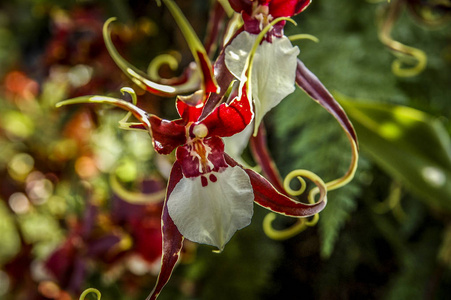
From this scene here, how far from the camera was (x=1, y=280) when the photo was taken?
0.86m

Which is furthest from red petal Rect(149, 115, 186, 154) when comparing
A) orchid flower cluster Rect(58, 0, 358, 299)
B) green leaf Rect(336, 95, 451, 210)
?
green leaf Rect(336, 95, 451, 210)

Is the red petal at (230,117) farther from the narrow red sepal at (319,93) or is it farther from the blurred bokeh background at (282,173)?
the blurred bokeh background at (282,173)

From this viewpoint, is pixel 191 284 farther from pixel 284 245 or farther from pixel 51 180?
pixel 51 180

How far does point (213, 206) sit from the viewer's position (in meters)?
0.20

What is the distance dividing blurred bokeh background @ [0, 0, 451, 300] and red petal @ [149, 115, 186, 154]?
24 cm

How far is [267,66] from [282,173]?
1.07 ft

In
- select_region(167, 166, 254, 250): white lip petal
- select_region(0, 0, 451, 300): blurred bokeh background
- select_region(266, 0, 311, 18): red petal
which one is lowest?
select_region(0, 0, 451, 300): blurred bokeh background

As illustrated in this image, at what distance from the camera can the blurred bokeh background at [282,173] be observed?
483 millimetres

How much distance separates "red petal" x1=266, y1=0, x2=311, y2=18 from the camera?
0.21 metres

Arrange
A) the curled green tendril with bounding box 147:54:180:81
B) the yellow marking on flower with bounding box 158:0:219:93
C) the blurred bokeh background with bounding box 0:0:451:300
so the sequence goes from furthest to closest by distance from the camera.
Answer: the blurred bokeh background with bounding box 0:0:451:300, the curled green tendril with bounding box 147:54:180:81, the yellow marking on flower with bounding box 158:0:219:93

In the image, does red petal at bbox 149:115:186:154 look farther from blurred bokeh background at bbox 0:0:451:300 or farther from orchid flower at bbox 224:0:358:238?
blurred bokeh background at bbox 0:0:451:300

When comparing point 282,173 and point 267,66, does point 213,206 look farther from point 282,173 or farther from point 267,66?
point 282,173

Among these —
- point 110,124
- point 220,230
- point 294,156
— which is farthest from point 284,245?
point 220,230

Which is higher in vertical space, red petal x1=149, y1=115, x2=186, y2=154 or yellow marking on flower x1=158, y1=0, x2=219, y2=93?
yellow marking on flower x1=158, y1=0, x2=219, y2=93
